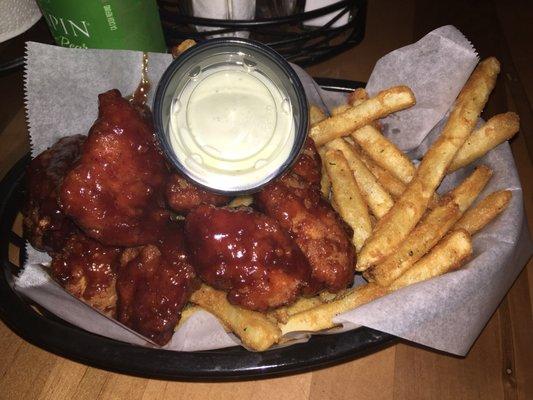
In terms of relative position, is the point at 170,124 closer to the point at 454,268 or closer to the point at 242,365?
the point at 242,365

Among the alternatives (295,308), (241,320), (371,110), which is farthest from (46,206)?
(371,110)

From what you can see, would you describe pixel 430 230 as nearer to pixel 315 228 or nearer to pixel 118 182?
pixel 315 228

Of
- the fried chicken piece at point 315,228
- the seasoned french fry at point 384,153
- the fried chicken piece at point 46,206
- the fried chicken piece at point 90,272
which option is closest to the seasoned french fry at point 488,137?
the seasoned french fry at point 384,153

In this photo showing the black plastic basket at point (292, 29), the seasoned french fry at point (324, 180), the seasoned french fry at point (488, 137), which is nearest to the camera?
the seasoned french fry at point (488, 137)

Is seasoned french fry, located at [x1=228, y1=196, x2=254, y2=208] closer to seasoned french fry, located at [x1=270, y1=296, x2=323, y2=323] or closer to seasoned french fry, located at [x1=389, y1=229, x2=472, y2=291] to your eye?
seasoned french fry, located at [x1=270, y1=296, x2=323, y2=323]

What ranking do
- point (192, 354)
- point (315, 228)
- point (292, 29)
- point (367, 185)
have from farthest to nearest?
point (292, 29) → point (367, 185) → point (315, 228) → point (192, 354)

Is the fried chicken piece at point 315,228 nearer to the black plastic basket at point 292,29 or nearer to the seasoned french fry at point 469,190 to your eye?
the seasoned french fry at point 469,190
